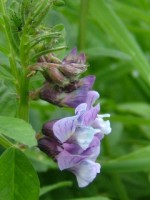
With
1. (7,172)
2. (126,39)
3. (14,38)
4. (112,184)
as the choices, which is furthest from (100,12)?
(7,172)

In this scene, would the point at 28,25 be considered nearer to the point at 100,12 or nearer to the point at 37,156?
the point at 37,156

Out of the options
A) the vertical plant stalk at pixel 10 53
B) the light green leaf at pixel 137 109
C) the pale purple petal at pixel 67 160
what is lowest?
the light green leaf at pixel 137 109

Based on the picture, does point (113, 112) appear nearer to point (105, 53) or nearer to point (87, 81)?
point (105, 53)

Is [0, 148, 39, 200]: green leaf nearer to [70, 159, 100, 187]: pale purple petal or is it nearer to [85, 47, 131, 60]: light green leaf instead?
[70, 159, 100, 187]: pale purple petal

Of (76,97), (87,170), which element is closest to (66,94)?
(76,97)

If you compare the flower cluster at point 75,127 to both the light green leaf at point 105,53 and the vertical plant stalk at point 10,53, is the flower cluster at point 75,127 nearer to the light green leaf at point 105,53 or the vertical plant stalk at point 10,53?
the vertical plant stalk at point 10,53

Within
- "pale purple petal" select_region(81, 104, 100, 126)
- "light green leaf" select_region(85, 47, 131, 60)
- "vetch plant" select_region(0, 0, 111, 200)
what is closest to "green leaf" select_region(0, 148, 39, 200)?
"vetch plant" select_region(0, 0, 111, 200)

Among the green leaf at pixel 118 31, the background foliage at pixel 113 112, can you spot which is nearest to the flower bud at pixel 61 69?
the background foliage at pixel 113 112
